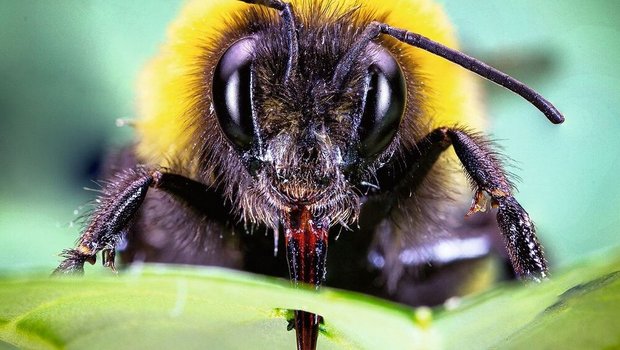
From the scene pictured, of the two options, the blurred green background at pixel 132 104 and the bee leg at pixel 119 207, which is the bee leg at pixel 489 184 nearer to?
the bee leg at pixel 119 207

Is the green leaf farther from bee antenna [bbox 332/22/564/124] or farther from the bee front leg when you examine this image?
bee antenna [bbox 332/22/564/124]

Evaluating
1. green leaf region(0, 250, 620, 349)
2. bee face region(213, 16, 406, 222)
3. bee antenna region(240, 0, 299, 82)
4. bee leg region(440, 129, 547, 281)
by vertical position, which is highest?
bee antenna region(240, 0, 299, 82)

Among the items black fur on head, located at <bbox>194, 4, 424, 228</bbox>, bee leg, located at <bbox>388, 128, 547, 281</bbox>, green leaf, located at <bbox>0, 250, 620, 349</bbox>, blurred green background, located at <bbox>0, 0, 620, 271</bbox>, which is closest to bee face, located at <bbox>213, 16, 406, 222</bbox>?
black fur on head, located at <bbox>194, 4, 424, 228</bbox>

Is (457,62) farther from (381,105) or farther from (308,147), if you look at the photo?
(308,147)

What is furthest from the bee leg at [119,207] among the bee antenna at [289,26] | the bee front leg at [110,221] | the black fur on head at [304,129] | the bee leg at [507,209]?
the bee leg at [507,209]

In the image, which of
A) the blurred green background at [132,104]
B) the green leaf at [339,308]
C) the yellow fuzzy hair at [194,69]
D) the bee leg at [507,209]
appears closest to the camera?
the green leaf at [339,308]

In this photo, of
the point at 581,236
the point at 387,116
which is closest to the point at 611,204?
the point at 581,236

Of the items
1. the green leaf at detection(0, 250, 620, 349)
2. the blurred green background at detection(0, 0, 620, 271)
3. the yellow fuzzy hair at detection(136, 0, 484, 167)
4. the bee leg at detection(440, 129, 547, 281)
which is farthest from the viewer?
the blurred green background at detection(0, 0, 620, 271)

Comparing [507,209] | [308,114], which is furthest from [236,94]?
[507,209]
